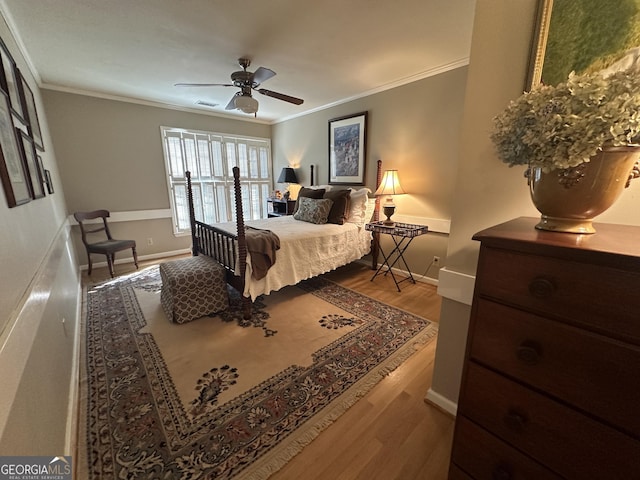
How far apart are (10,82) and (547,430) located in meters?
3.16

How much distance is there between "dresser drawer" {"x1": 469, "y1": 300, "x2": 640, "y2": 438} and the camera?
0.61 meters

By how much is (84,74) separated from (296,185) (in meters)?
3.21

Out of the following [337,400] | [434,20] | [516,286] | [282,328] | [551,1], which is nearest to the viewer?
[516,286]

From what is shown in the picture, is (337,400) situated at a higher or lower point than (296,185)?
lower

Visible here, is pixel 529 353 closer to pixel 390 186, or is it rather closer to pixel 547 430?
pixel 547 430

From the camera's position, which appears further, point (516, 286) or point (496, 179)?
point (496, 179)

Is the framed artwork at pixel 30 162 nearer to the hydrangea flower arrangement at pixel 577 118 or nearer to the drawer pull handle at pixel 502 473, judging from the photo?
the hydrangea flower arrangement at pixel 577 118

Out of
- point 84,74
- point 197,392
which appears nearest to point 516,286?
point 197,392

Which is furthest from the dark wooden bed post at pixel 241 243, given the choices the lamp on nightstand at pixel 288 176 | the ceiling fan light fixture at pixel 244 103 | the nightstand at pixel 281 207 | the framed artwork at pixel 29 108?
the lamp on nightstand at pixel 288 176

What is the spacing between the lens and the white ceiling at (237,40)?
184cm

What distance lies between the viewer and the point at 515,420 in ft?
2.64

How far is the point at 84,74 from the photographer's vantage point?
2.98 metres

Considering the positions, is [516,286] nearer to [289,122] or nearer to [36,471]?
[36,471]

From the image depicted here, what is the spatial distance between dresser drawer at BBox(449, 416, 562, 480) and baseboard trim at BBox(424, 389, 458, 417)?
0.52m
